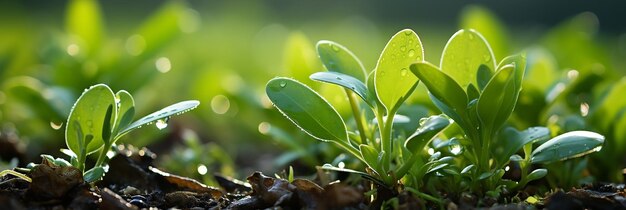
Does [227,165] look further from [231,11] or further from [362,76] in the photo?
[231,11]

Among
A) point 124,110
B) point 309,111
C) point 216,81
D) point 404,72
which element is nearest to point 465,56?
point 404,72

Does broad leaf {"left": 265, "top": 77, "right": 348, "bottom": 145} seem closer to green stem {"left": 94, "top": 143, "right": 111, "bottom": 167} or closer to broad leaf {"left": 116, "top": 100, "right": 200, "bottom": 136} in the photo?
broad leaf {"left": 116, "top": 100, "right": 200, "bottom": 136}

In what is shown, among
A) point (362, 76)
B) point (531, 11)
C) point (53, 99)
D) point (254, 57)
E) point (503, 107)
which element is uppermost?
point (531, 11)

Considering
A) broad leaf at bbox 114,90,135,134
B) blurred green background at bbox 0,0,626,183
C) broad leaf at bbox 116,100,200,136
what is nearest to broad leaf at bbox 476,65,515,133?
blurred green background at bbox 0,0,626,183

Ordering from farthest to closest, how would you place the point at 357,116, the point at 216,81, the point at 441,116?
the point at 216,81
the point at 357,116
the point at 441,116

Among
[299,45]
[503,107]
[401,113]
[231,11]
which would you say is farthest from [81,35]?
[231,11]

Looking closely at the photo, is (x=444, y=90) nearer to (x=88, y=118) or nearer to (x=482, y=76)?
(x=482, y=76)

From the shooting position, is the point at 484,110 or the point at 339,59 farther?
the point at 339,59
